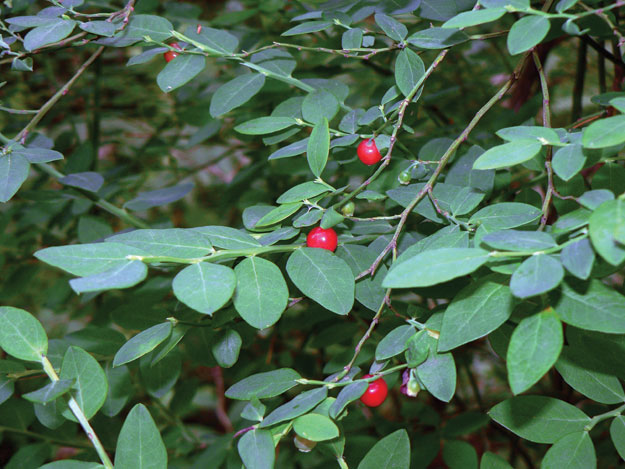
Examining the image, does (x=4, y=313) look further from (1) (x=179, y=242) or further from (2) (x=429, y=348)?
(2) (x=429, y=348)

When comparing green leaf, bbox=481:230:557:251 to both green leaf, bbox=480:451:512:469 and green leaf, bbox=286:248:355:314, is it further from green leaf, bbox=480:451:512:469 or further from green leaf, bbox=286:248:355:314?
green leaf, bbox=480:451:512:469

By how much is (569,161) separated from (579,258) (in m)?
0.12

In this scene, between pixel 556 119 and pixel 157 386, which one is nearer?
pixel 157 386

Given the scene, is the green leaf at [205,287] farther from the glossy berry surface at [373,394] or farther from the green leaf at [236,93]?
the green leaf at [236,93]

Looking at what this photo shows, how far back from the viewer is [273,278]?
0.65 metres

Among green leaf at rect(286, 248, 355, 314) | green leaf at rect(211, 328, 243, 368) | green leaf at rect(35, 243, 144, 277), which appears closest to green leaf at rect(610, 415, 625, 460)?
green leaf at rect(286, 248, 355, 314)

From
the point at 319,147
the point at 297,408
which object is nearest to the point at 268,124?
the point at 319,147

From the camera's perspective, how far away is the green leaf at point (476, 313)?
578mm

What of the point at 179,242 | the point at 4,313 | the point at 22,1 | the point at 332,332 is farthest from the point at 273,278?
the point at 22,1

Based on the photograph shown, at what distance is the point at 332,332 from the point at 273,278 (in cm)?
66

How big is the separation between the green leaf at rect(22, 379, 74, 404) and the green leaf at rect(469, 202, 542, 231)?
18.5 inches

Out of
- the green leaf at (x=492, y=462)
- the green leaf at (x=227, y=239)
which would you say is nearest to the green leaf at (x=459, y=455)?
the green leaf at (x=492, y=462)

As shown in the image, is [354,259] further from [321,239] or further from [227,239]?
[227,239]

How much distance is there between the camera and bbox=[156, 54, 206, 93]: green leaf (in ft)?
2.79
